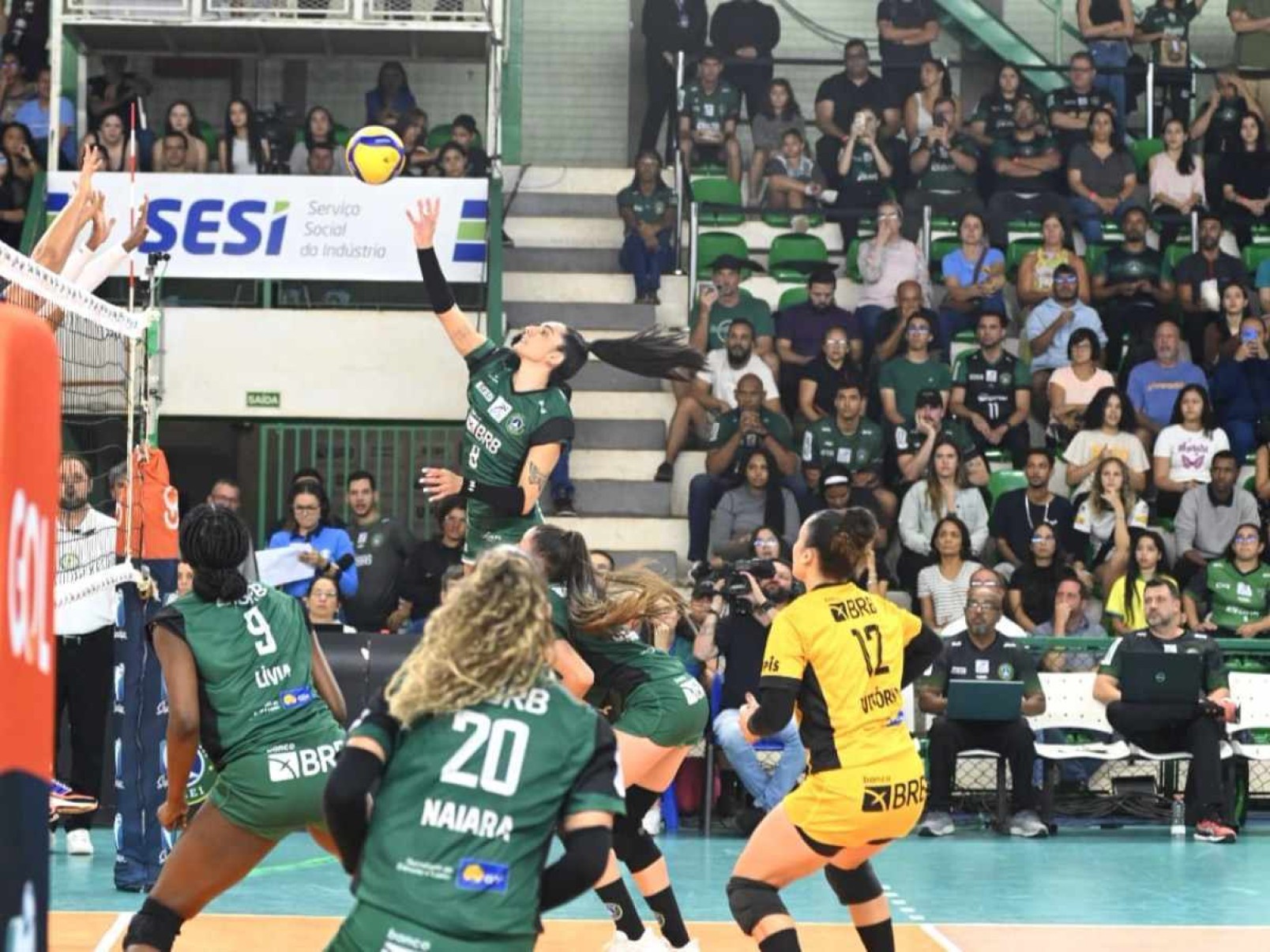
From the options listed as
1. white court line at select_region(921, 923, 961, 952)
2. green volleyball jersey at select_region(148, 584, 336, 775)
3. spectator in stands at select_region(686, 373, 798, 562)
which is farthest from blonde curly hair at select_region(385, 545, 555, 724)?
spectator in stands at select_region(686, 373, 798, 562)

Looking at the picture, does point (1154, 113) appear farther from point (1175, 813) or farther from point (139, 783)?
point (139, 783)

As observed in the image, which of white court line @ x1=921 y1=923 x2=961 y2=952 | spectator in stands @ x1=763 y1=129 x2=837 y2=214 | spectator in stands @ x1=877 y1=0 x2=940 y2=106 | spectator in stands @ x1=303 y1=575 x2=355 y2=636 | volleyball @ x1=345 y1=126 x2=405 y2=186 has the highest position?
spectator in stands @ x1=877 y1=0 x2=940 y2=106

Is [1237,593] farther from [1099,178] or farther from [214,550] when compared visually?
[214,550]

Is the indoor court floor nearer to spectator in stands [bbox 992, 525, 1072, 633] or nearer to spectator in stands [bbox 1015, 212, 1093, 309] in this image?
spectator in stands [bbox 992, 525, 1072, 633]

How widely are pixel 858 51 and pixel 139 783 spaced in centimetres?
1305

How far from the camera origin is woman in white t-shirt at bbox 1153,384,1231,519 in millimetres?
17797

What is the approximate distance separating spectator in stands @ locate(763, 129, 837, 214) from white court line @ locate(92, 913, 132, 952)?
12245mm

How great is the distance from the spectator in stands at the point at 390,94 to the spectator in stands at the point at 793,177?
11.7ft

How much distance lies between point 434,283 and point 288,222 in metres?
8.72

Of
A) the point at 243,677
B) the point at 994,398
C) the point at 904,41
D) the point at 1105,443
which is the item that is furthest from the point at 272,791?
the point at 904,41

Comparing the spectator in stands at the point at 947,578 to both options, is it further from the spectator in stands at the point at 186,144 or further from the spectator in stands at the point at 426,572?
the spectator in stands at the point at 186,144

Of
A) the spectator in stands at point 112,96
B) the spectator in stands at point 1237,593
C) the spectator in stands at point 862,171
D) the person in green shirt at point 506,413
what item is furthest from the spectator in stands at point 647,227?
the person in green shirt at point 506,413

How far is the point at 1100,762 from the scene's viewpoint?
1571 cm

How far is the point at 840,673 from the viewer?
7.74 m
